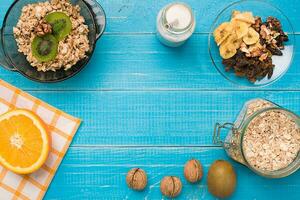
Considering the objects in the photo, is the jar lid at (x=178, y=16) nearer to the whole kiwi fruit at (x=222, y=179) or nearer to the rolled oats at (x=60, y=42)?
the rolled oats at (x=60, y=42)

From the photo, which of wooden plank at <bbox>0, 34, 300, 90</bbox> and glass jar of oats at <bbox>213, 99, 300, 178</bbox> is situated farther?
wooden plank at <bbox>0, 34, 300, 90</bbox>

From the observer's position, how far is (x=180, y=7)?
1080 millimetres

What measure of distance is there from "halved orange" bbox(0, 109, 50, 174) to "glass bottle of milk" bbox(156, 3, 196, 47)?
1.06 ft

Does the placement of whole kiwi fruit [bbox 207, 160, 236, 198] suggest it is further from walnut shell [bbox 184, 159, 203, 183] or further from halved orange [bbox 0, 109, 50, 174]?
halved orange [bbox 0, 109, 50, 174]

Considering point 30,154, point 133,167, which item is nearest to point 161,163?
point 133,167

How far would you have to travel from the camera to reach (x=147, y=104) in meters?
1.17

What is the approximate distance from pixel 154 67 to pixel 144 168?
220 millimetres

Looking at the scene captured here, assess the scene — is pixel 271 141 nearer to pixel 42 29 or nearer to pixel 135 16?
pixel 135 16

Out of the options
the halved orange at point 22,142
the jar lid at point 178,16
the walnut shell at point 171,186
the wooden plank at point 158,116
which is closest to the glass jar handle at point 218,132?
the wooden plank at point 158,116

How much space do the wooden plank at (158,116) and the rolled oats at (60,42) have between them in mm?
139

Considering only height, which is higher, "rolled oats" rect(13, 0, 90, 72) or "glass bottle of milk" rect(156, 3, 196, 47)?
"glass bottle of milk" rect(156, 3, 196, 47)

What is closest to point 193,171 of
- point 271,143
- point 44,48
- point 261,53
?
point 271,143

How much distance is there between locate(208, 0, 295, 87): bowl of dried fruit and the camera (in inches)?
43.6

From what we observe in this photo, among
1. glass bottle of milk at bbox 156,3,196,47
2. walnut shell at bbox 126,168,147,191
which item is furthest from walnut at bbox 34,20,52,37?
walnut shell at bbox 126,168,147,191
